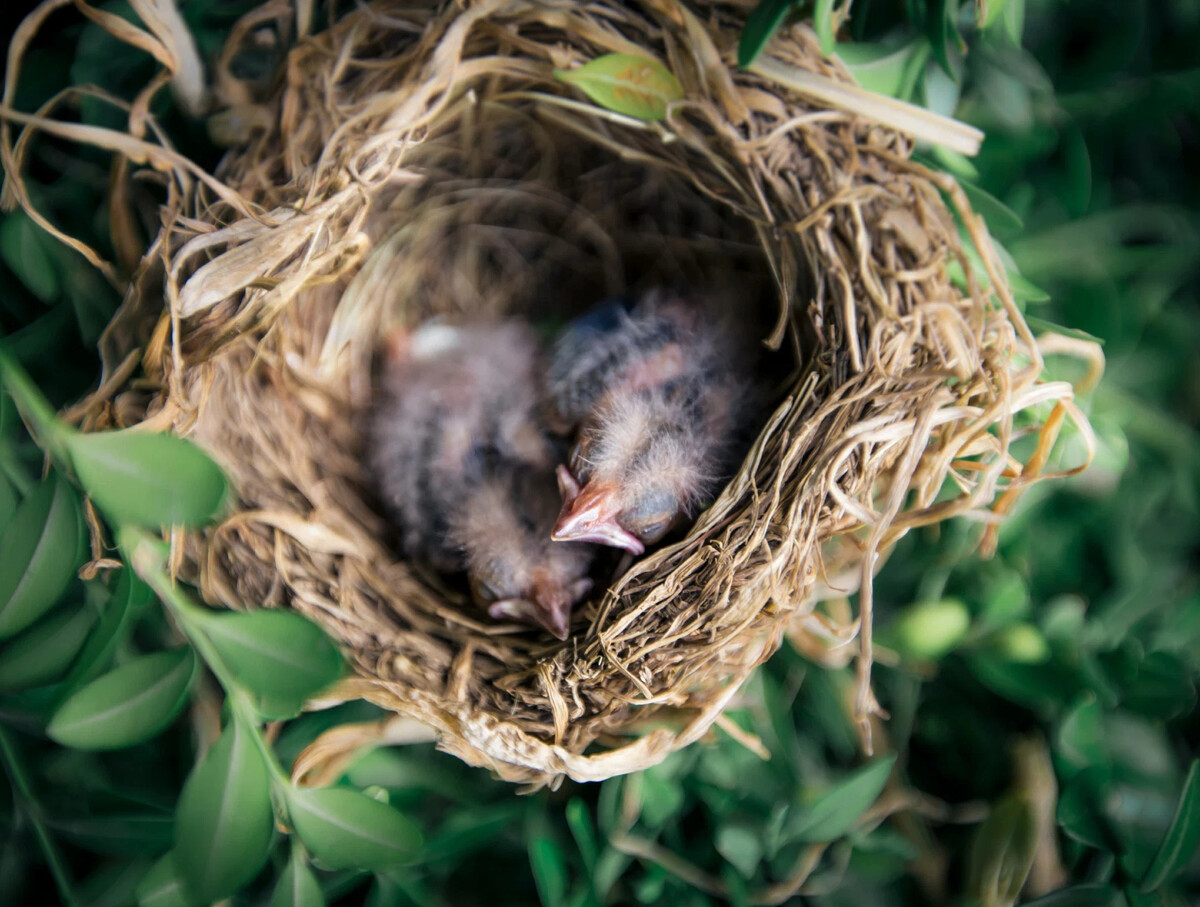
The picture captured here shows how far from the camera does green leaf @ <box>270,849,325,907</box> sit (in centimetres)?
66

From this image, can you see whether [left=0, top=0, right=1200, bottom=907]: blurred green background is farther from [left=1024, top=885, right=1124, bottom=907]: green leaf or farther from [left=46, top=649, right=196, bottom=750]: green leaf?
[left=46, top=649, right=196, bottom=750]: green leaf

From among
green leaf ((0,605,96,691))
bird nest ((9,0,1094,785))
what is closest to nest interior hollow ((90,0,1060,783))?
bird nest ((9,0,1094,785))

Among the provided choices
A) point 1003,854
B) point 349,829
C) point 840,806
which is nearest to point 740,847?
point 840,806

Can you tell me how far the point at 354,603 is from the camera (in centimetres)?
82

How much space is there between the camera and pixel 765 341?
34.0 inches

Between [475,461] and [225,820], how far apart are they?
53 centimetres

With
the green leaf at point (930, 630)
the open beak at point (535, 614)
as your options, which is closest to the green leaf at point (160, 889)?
the open beak at point (535, 614)

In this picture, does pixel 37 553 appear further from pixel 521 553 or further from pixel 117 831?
pixel 521 553

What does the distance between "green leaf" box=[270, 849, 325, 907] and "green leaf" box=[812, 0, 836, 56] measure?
0.83m

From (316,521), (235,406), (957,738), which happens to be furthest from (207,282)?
(957,738)

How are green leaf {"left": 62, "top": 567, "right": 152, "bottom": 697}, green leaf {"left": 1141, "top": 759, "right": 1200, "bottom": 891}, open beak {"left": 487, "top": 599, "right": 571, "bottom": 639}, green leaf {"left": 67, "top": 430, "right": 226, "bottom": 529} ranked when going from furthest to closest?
open beak {"left": 487, "top": 599, "right": 571, "bottom": 639}
green leaf {"left": 1141, "top": 759, "right": 1200, "bottom": 891}
green leaf {"left": 62, "top": 567, "right": 152, "bottom": 697}
green leaf {"left": 67, "top": 430, "right": 226, "bottom": 529}

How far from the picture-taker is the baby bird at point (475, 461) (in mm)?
948

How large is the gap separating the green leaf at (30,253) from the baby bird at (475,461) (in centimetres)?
39

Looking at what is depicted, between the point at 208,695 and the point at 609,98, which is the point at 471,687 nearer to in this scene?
the point at 208,695
